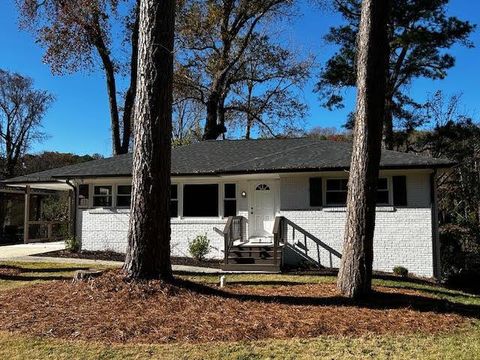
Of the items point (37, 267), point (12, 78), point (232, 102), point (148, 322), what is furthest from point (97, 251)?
point (12, 78)

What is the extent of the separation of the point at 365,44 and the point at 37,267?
1065cm

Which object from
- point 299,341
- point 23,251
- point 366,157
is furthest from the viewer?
point 23,251

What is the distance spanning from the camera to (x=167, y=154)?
25.3 ft

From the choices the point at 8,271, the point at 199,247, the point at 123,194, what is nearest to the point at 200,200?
the point at 199,247

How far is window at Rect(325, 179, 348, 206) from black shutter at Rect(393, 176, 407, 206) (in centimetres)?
149

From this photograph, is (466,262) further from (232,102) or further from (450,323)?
(232,102)

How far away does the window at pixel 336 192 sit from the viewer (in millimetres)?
14648

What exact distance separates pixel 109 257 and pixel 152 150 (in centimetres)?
927

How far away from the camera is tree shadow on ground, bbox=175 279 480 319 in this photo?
7621 mm

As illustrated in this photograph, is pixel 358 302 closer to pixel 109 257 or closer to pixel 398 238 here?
pixel 398 238

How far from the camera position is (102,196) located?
17266 millimetres

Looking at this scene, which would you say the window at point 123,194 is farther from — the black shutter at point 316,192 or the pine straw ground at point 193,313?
the pine straw ground at point 193,313

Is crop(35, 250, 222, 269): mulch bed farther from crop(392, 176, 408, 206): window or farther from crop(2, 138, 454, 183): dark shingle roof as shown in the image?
crop(392, 176, 408, 206): window

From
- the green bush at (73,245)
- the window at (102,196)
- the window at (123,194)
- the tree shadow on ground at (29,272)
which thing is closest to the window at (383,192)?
the window at (123,194)
